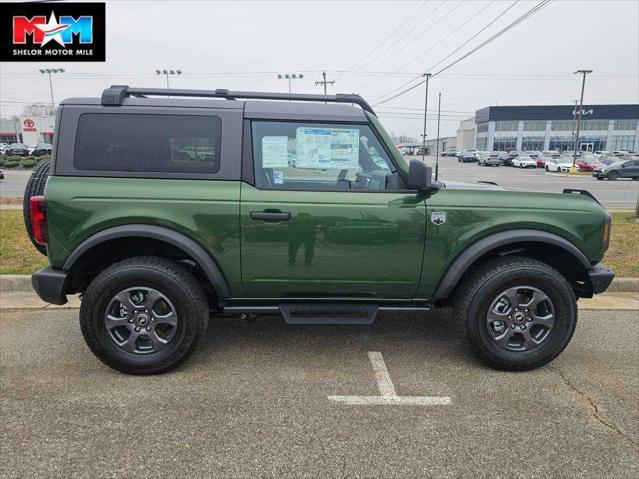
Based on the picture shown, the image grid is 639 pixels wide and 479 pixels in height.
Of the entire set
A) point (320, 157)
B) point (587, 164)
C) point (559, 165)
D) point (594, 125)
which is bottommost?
point (320, 157)

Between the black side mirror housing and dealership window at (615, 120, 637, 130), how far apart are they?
9974 cm

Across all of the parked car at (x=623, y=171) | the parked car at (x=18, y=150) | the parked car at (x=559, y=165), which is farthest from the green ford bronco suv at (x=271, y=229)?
the parked car at (x=18, y=150)

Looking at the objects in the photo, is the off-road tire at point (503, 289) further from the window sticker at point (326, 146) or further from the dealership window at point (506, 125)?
the dealership window at point (506, 125)

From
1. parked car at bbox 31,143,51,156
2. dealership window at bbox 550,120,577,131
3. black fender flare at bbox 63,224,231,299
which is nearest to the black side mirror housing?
black fender flare at bbox 63,224,231,299

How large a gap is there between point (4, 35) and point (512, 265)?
12991 mm

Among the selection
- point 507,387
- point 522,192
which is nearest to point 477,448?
point 507,387

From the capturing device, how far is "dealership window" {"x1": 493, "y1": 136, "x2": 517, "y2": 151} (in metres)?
87.9

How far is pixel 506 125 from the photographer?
8794 cm

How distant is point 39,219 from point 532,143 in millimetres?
97197

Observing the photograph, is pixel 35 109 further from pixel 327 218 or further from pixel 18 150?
pixel 327 218

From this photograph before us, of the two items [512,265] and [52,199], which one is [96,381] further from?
[512,265]

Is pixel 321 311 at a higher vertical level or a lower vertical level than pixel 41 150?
lower

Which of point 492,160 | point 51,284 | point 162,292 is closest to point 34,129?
point 492,160

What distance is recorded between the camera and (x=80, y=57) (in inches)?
396
